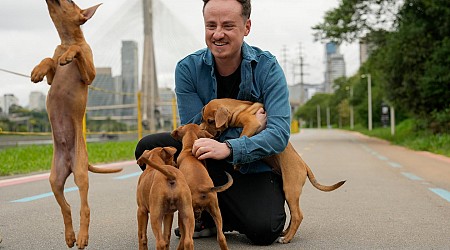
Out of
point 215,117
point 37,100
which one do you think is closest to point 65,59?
point 215,117

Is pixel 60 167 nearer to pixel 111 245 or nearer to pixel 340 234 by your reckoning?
pixel 111 245

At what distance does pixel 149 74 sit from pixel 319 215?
70.4 ft

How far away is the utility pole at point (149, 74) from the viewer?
80.0ft

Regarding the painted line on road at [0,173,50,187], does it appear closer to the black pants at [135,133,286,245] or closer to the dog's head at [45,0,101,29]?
the black pants at [135,133,286,245]

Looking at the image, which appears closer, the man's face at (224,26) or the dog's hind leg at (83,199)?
the dog's hind leg at (83,199)

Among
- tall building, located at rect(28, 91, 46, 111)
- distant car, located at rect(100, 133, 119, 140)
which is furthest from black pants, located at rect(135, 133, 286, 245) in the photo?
distant car, located at rect(100, 133, 119, 140)

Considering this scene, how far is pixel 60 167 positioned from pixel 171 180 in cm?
59

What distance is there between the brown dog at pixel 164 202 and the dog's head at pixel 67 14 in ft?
2.55

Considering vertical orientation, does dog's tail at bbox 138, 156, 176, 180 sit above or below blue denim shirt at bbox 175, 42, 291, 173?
below

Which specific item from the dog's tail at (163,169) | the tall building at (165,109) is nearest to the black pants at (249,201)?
the dog's tail at (163,169)

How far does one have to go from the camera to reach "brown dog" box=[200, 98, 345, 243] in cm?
434

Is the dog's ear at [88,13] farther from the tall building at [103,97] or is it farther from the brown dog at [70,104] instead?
the tall building at [103,97]

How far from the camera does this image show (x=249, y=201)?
4.47 metres

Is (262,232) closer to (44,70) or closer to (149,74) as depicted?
(44,70)
